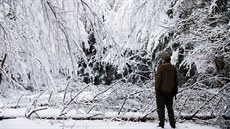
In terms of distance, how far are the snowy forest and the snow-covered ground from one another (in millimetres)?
255

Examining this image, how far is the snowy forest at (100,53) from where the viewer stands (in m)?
3.76

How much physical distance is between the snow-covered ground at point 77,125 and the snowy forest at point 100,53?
25 centimetres

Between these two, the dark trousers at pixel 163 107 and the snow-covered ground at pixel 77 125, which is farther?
the dark trousers at pixel 163 107

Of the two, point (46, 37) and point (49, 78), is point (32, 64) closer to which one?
point (49, 78)

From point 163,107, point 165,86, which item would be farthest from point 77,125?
point 165,86

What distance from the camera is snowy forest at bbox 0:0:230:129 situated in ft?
12.3

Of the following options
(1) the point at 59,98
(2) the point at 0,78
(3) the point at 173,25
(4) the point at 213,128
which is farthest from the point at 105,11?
(1) the point at 59,98

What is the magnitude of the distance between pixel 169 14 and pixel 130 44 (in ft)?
5.34

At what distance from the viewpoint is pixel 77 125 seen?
7.92 m

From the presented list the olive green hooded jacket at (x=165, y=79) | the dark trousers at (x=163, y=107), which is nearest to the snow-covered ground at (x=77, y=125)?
the dark trousers at (x=163, y=107)

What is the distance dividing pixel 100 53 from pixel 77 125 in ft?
13.8

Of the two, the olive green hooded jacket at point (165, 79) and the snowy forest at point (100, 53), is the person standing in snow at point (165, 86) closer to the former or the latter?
the olive green hooded jacket at point (165, 79)

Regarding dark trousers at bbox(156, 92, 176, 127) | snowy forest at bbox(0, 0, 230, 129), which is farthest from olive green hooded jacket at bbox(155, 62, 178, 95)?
snowy forest at bbox(0, 0, 230, 129)

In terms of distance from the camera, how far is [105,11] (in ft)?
15.0
